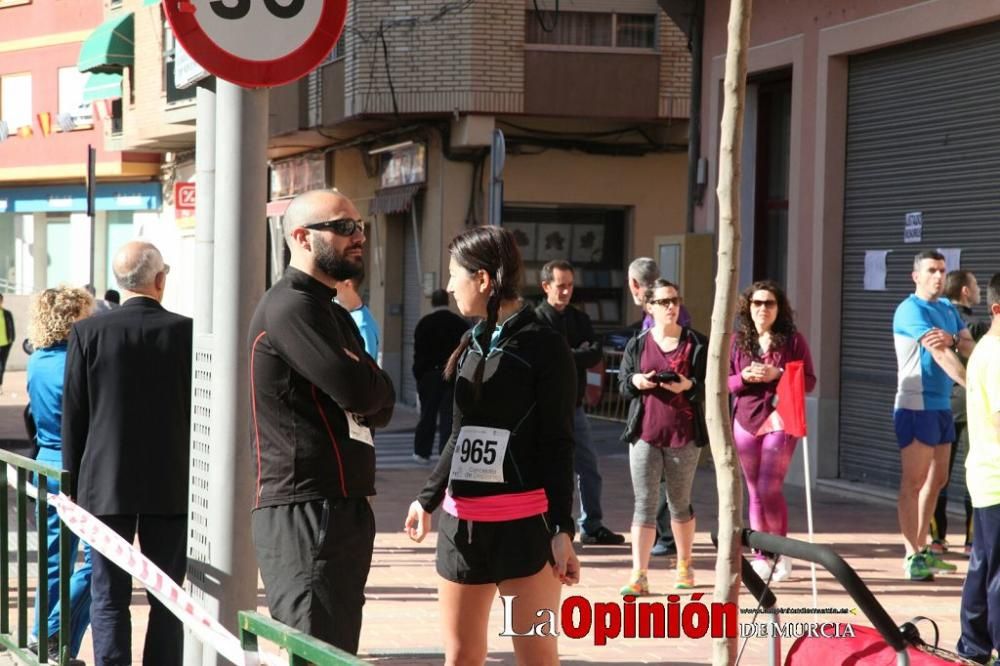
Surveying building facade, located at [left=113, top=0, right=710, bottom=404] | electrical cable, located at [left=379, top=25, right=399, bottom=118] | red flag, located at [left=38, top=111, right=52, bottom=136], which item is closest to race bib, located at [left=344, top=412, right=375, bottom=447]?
building facade, located at [left=113, top=0, right=710, bottom=404]

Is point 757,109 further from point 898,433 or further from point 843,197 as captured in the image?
point 898,433

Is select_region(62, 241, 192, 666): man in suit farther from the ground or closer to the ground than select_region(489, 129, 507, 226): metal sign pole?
closer to the ground

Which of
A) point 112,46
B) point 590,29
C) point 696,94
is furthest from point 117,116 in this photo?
point 696,94

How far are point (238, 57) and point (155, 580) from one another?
69.7 inches

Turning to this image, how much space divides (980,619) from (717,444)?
152 inches

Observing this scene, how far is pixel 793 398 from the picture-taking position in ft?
30.4

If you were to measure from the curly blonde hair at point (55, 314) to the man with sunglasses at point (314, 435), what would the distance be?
10.2ft

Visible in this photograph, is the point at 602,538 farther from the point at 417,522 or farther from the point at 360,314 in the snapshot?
the point at 417,522

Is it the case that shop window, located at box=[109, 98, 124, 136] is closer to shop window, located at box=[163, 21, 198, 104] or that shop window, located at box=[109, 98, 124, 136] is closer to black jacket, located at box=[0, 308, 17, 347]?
shop window, located at box=[163, 21, 198, 104]

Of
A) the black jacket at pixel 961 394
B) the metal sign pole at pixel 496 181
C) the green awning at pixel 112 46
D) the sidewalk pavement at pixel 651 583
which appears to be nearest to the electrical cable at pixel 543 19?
the sidewalk pavement at pixel 651 583

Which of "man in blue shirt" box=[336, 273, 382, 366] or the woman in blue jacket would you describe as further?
"man in blue shirt" box=[336, 273, 382, 366]

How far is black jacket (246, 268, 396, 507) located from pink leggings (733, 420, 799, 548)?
528 centimetres

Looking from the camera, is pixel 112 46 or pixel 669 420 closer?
pixel 669 420

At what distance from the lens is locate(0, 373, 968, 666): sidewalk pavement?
7613mm
